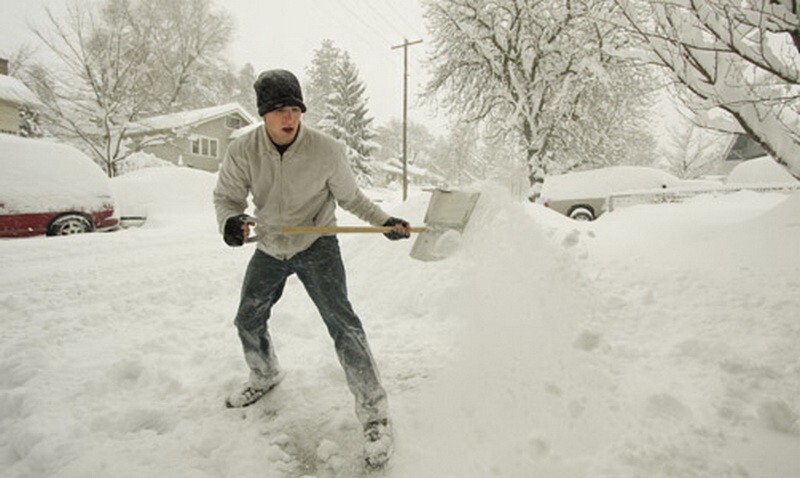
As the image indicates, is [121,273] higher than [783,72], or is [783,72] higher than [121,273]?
[783,72]

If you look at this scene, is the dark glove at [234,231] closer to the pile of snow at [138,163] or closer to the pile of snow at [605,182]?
the pile of snow at [605,182]

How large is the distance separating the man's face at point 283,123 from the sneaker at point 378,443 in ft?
4.95

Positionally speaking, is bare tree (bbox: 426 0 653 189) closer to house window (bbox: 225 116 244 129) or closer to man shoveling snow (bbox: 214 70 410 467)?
man shoveling snow (bbox: 214 70 410 467)

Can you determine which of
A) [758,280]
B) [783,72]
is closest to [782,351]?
[758,280]

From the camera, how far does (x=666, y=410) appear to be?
201 cm

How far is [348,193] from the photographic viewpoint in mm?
2252

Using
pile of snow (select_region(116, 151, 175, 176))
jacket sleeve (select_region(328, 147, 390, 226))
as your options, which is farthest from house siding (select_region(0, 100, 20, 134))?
jacket sleeve (select_region(328, 147, 390, 226))

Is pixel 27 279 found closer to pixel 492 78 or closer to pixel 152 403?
pixel 152 403

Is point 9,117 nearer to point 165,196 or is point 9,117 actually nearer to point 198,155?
point 198,155

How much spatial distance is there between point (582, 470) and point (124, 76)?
1840 cm

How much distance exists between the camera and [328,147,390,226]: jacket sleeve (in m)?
2.20

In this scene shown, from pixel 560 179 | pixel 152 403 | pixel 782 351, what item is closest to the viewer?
pixel 782 351

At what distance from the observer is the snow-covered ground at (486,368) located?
73.6 inches

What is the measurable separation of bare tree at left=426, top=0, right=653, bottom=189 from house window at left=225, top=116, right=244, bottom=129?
17.7 m
